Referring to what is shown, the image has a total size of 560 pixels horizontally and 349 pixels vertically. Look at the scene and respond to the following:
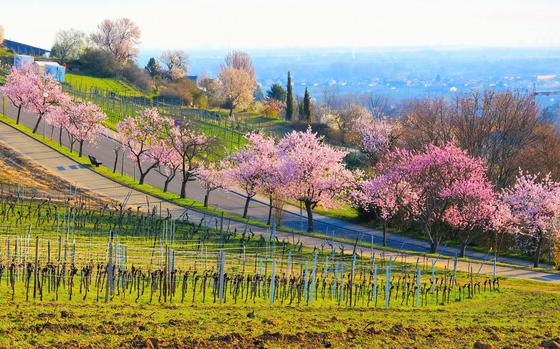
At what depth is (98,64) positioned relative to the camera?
129m

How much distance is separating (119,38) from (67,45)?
953 centimetres

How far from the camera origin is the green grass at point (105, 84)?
383 ft

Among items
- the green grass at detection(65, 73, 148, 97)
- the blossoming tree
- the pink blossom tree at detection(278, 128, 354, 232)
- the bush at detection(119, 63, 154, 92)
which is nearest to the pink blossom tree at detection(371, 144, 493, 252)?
the pink blossom tree at detection(278, 128, 354, 232)

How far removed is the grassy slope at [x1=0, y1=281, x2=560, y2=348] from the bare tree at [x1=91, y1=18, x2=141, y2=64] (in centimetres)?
11895

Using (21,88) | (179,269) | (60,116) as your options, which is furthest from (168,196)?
(179,269)

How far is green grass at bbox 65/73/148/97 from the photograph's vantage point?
116625 millimetres

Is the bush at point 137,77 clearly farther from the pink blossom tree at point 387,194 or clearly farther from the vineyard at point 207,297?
the vineyard at point 207,297

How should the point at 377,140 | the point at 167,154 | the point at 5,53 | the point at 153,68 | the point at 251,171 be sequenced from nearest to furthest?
the point at 251,171 < the point at 167,154 < the point at 377,140 < the point at 5,53 < the point at 153,68

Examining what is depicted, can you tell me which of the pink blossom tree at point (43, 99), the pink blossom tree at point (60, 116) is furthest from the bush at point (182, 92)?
the pink blossom tree at point (60, 116)

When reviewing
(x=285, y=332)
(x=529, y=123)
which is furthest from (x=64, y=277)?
(x=529, y=123)

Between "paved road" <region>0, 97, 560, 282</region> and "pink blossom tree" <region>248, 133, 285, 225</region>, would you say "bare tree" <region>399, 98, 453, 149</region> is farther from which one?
"pink blossom tree" <region>248, 133, 285, 225</region>

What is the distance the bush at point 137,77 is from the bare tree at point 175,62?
11248 millimetres

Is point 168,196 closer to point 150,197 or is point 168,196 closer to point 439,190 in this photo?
point 150,197

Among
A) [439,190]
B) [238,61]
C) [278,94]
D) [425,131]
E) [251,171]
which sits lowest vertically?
[251,171]
